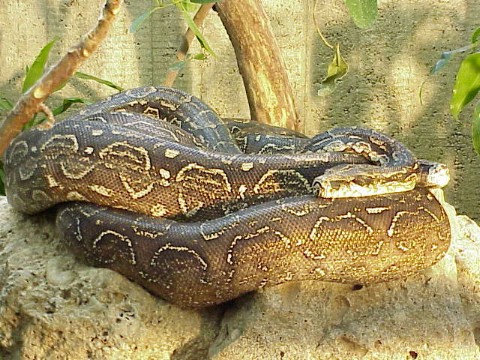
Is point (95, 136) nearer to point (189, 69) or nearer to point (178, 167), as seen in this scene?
point (178, 167)

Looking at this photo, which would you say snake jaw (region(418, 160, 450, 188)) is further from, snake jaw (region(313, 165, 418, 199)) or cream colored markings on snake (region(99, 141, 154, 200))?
cream colored markings on snake (region(99, 141, 154, 200))

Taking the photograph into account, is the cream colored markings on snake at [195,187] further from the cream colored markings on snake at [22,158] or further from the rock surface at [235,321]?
the cream colored markings on snake at [22,158]

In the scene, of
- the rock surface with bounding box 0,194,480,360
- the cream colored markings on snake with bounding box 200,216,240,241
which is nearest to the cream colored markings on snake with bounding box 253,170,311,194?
the cream colored markings on snake with bounding box 200,216,240,241

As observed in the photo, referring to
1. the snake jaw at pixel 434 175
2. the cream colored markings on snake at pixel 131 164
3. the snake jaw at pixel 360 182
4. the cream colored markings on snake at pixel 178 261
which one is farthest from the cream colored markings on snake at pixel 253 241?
the snake jaw at pixel 434 175

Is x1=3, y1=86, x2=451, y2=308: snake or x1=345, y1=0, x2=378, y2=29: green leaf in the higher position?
x1=345, y1=0, x2=378, y2=29: green leaf

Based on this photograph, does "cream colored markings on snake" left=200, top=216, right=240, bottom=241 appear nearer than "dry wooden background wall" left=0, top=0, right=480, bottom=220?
Yes

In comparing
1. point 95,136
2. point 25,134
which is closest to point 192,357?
point 95,136
